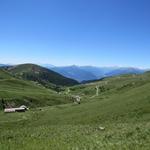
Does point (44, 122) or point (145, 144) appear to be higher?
point (145, 144)

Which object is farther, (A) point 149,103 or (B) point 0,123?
(B) point 0,123

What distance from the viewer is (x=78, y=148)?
17.0 metres

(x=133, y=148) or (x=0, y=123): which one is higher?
(x=133, y=148)

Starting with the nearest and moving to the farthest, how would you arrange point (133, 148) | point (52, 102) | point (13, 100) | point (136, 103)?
point (133, 148) → point (136, 103) → point (13, 100) → point (52, 102)

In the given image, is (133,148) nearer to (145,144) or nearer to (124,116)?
(145,144)

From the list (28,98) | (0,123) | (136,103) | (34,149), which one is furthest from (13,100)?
(34,149)

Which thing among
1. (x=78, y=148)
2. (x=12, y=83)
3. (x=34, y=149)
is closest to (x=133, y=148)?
(x=78, y=148)

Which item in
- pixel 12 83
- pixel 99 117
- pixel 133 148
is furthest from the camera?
pixel 12 83

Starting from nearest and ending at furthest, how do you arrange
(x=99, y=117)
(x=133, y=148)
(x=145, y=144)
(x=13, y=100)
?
(x=133, y=148) < (x=145, y=144) < (x=99, y=117) < (x=13, y=100)

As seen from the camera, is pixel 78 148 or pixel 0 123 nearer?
pixel 78 148

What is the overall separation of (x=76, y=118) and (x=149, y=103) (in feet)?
49.3

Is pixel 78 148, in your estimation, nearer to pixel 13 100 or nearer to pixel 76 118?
pixel 76 118

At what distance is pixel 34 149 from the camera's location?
668 inches

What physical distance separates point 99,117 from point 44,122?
13.2 meters
